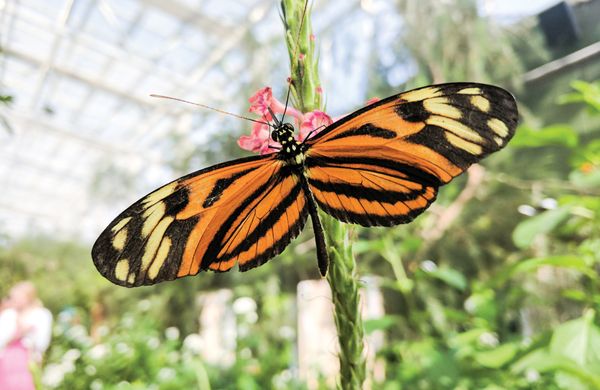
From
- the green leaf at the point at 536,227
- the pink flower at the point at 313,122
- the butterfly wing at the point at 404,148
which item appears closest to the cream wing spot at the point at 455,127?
the butterfly wing at the point at 404,148

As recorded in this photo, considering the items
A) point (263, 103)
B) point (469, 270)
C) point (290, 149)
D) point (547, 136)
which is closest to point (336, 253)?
point (290, 149)

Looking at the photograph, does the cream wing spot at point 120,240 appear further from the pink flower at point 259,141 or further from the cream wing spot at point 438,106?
the cream wing spot at point 438,106

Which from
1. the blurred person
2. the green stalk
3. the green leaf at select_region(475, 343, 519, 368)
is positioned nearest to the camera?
the green stalk

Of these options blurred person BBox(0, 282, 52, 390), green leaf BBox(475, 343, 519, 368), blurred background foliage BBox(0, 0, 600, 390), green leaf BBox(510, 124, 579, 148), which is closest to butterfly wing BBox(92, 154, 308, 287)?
blurred background foliage BBox(0, 0, 600, 390)

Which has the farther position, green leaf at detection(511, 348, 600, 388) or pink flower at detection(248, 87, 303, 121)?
green leaf at detection(511, 348, 600, 388)

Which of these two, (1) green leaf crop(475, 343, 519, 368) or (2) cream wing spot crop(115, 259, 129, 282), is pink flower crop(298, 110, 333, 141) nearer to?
(2) cream wing spot crop(115, 259, 129, 282)

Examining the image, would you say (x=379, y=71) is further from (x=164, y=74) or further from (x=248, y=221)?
(x=164, y=74)

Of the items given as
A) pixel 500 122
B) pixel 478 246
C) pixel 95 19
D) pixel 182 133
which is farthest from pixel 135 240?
pixel 95 19
